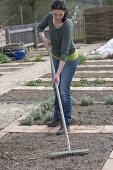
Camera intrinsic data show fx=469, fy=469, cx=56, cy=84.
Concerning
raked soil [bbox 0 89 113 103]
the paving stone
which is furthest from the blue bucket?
the paving stone

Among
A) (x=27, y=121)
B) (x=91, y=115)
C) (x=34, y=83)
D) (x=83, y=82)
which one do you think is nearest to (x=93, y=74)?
(x=83, y=82)

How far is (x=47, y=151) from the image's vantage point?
5.23 meters

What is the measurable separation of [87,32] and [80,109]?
56.6ft

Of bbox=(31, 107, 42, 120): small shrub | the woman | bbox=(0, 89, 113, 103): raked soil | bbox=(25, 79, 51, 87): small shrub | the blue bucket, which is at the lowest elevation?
the blue bucket

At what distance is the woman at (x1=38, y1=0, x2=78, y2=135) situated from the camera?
18.1 feet

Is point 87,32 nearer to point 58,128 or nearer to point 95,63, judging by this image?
point 95,63

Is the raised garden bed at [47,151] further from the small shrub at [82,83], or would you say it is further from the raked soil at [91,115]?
the small shrub at [82,83]

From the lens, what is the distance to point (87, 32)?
24312 millimetres

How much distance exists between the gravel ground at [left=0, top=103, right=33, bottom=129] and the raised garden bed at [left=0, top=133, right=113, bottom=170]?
82cm

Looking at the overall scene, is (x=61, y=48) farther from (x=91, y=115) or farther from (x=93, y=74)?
(x=93, y=74)

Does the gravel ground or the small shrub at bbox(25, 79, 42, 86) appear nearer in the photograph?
the gravel ground

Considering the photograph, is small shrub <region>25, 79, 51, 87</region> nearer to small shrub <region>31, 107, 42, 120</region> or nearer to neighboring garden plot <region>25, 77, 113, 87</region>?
neighboring garden plot <region>25, 77, 113, 87</region>

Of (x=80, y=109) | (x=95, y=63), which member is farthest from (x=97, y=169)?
(x=95, y=63)

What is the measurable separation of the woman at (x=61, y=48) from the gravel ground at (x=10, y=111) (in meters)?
0.85
